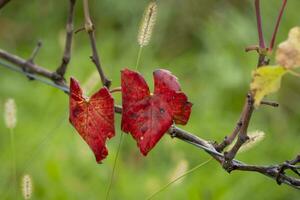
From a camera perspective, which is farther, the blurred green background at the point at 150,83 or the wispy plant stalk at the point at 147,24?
the blurred green background at the point at 150,83

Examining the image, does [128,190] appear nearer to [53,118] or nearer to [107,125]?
[53,118]

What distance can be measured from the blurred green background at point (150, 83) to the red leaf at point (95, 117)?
37 centimetres

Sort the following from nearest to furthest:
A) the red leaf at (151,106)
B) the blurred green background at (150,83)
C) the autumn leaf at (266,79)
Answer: the autumn leaf at (266,79)
the red leaf at (151,106)
the blurred green background at (150,83)

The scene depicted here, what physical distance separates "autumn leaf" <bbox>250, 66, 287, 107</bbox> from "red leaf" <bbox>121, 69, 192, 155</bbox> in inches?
6.0

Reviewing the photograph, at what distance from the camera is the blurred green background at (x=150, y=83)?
2.02 metres

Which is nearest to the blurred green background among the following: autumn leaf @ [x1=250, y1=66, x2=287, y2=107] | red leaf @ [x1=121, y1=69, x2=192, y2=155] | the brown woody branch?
the brown woody branch

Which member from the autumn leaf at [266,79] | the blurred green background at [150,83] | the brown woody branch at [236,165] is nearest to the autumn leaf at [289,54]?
the autumn leaf at [266,79]

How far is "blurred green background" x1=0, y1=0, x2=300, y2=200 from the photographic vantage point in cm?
202

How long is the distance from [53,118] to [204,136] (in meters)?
0.55

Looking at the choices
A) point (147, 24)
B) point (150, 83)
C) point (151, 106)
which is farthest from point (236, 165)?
point (150, 83)

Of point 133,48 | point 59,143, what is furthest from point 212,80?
point 59,143

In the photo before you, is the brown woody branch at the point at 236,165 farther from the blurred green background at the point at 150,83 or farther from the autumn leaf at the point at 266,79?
the blurred green background at the point at 150,83

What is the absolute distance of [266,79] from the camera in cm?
82

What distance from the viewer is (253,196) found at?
2086mm
